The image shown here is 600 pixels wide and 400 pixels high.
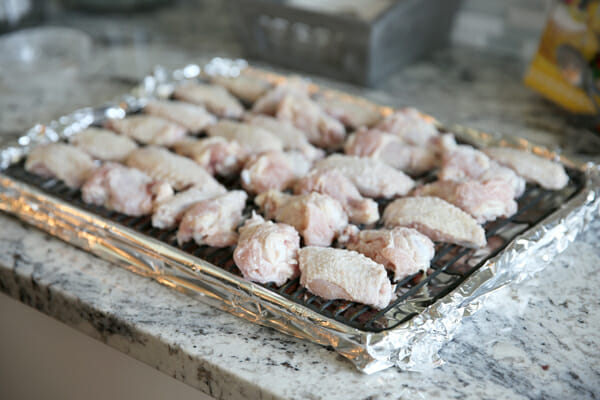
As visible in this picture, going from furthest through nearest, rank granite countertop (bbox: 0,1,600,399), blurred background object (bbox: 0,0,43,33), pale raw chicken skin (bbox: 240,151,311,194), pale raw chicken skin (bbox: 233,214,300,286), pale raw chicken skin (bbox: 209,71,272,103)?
blurred background object (bbox: 0,0,43,33), pale raw chicken skin (bbox: 209,71,272,103), pale raw chicken skin (bbox: 240,151,311,194), pale raw chicken skin (bbox: 233,214,300,286), granite countertop (bbox: 0,1,600,399)

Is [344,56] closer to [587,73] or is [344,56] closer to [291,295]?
[587,73]

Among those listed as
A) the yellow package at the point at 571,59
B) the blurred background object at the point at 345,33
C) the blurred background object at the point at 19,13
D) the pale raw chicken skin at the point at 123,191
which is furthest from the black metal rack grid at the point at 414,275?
the blurred background object at the point at 19,13

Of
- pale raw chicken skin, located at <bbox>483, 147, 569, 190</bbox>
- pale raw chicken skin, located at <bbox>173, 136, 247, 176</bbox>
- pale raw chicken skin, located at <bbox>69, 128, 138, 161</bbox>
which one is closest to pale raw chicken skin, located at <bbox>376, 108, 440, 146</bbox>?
pale raw chicken skin, located at <bbox>483, 147, 569, 190</bbox>

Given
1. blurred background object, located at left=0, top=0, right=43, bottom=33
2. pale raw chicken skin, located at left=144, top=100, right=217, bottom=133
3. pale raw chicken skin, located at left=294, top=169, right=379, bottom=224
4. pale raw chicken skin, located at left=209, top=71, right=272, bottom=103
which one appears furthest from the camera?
blurred background object, located at left=0, top=0, right=43, bottom=33

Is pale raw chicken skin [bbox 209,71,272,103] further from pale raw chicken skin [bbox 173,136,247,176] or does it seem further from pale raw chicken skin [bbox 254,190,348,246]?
pale raw chicken skin [bbox 254,190,348,246]

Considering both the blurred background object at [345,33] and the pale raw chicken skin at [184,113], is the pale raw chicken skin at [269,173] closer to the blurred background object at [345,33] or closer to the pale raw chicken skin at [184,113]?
the pale raw chicken skin at [184,113]

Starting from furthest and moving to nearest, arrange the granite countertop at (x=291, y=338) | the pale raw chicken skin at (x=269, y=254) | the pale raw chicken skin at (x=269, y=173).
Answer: the pale raw chicken skin at (x=269, y=173) < the pale raw chicken skin at (x=269, y=254) < the granite countertop at (x=291, y=338)

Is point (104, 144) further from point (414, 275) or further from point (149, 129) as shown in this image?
point (414, 275)
